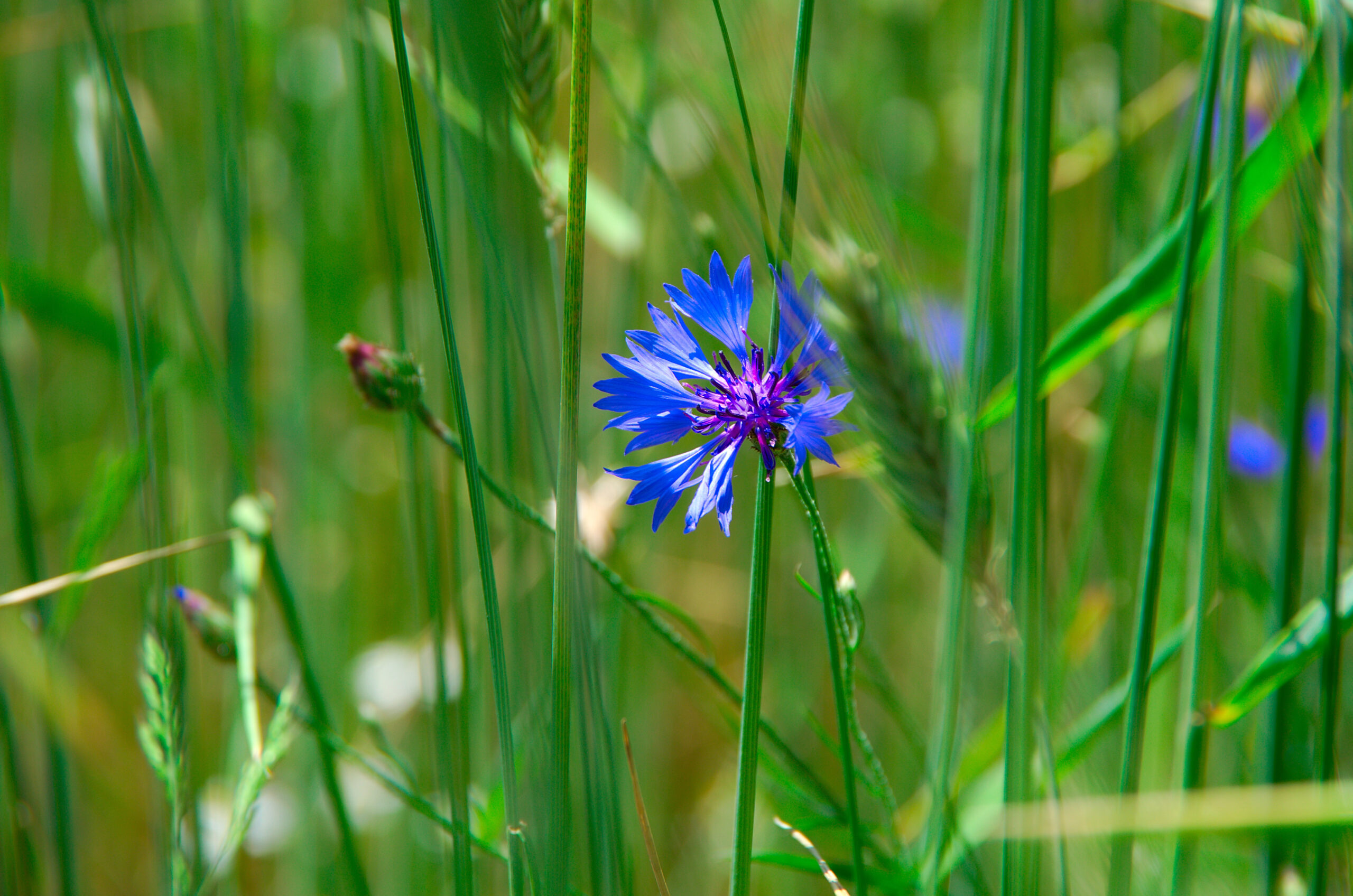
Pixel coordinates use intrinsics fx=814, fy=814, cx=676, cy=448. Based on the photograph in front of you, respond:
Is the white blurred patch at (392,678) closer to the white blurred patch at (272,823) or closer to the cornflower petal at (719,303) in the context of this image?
the white blurred patch at (272,823)

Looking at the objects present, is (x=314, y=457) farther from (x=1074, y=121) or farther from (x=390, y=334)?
(x=1074, y=121)

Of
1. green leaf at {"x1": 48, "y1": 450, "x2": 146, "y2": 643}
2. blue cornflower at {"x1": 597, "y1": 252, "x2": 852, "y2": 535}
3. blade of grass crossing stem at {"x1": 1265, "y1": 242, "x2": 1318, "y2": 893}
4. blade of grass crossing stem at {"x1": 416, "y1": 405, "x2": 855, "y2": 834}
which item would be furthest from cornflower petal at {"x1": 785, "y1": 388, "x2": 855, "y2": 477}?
green leaf at {"x1": 48, "y1": 450, "x2": 146, "y2": 643}

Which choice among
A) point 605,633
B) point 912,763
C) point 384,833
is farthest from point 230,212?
point 912,763

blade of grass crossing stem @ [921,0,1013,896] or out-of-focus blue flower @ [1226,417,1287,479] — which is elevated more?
out-of-focus blue flower @ [1226,417,1287,479]

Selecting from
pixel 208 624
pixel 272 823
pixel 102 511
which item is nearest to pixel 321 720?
pixel 208 624

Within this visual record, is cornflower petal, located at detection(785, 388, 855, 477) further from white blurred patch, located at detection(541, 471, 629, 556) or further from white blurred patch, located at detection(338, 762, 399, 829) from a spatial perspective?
white blurred patch, located at detection(338, 762, 399, 829)

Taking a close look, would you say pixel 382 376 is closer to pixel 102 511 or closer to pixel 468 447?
pixel 468 447
